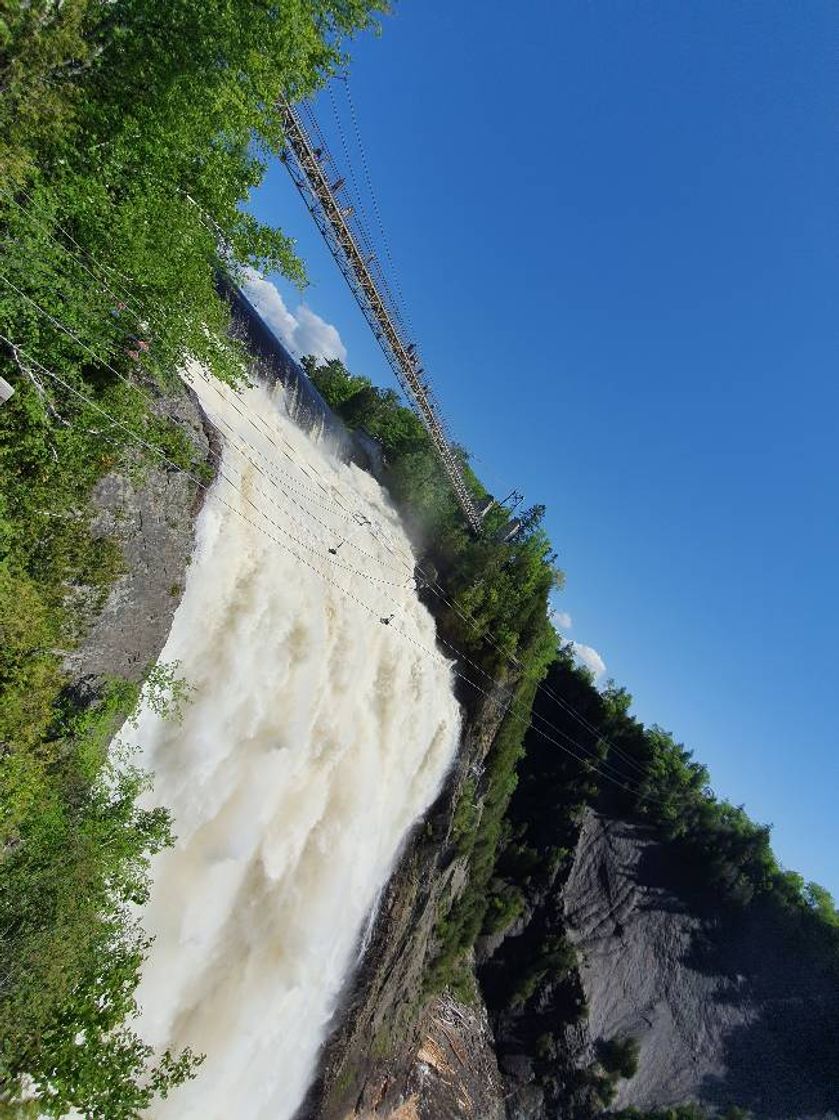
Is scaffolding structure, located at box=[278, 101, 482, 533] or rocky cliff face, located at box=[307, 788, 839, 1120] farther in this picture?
rocky cliff face, located at box=[307, 788, 839, 1120]

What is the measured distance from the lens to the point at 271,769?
21641 millimetres

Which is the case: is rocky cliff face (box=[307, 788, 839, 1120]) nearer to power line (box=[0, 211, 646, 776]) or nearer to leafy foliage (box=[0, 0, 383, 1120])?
power line (box=[0, 211, 646, 776])

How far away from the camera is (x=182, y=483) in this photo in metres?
16.5

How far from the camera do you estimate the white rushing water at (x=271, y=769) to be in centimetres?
1914

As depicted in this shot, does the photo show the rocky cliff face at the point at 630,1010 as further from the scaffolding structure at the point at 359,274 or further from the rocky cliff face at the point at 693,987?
the scaffolding structure at the point at 359,274

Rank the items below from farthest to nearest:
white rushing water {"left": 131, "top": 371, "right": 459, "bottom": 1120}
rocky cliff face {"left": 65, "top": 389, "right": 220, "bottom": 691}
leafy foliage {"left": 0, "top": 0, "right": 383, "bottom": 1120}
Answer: white rushing water {"left": 131, "top": 371, "right": 459, "bottom": 1120}, rocky cliff face {"left": 65, "top": 389, "right": 220, "bottom": 691}, leafy foliage {"left": 0, "top": 0, "right": 383, "bottom": 1120}

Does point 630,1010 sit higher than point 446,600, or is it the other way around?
point 446,600

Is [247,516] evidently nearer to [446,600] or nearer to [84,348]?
[84,348]

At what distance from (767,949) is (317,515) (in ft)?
152

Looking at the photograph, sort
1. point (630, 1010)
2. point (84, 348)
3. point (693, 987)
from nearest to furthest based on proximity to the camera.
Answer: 1. point (84, 348)
2. point (630, 1010)
3. point (693, 987)

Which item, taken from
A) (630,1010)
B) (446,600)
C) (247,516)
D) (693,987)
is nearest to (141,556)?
(247,516)

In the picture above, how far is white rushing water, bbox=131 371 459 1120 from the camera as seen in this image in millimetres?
19141

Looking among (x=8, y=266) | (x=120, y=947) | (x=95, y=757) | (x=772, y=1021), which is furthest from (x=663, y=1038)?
(x=8, y=266)

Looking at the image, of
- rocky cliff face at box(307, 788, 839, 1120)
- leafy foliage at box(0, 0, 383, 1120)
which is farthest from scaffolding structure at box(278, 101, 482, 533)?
rocky cliff face at box(307, 788, 839, 1120)
